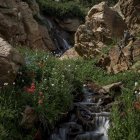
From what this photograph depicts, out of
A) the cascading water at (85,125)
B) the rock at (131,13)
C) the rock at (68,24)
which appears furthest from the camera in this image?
the rock at (68,24)

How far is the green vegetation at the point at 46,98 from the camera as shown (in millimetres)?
9852

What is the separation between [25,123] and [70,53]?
41.1 feet

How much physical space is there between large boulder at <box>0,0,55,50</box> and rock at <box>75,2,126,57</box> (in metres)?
3.11

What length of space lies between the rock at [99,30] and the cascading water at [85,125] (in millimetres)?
7852

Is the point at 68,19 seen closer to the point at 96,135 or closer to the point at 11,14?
the point at 11,14

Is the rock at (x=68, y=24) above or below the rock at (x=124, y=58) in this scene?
above

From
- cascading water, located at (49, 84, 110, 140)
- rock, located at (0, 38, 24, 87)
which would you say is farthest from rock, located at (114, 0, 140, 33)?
rock, located at (0, 38, 24, 87)

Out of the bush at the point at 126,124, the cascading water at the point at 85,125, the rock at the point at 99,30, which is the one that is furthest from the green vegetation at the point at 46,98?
the rock at the point at 99,30

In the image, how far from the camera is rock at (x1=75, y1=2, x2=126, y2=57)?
65.8ft

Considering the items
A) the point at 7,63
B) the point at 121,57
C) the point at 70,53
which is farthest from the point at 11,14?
the point at 7,63

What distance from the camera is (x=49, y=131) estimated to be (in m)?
10.8

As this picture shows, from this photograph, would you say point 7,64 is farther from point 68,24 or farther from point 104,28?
point 68,24

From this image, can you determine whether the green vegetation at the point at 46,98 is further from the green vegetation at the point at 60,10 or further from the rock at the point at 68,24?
the green vegetation at the point at 60,10

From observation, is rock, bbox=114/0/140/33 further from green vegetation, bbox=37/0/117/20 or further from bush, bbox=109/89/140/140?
bush, bbox=109/89/140/140
